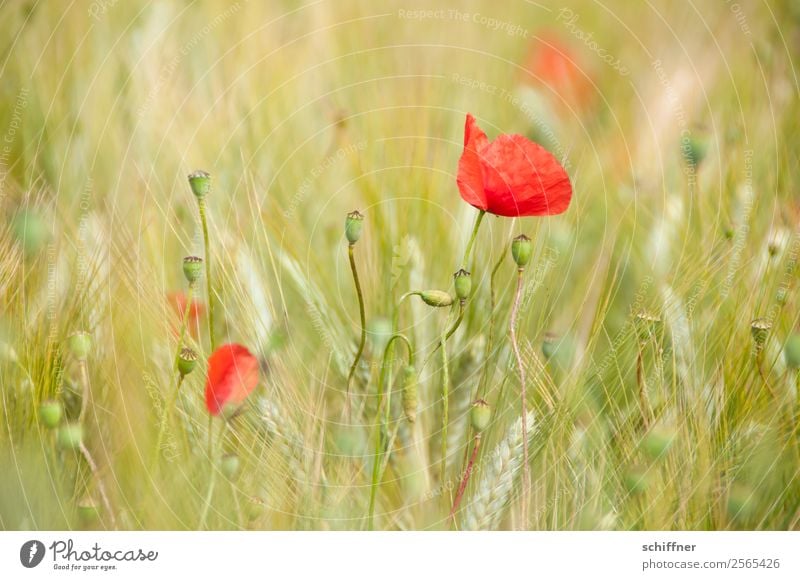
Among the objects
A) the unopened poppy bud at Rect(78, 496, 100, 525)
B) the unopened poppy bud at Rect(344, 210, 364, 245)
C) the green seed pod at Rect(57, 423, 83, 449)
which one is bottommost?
the unopened poppy bud at Rect(78, 496, 100, 525)

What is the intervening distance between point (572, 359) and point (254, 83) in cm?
34

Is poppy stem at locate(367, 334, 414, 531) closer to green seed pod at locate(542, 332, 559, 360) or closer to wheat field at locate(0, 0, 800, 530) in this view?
wheat field at locate(0, 0, 800, 530)

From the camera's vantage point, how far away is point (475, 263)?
73cm

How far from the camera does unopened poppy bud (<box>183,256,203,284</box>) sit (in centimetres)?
70

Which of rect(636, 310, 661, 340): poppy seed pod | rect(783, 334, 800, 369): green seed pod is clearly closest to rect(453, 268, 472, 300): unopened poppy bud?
rect(636, 310, 661, 340): poppy seed pod

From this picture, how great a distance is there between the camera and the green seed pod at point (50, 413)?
70cm

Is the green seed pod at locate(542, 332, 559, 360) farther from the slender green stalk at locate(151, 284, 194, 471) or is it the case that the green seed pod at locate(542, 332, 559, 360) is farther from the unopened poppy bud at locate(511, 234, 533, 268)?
the slender green stalk at locate(151, 284, 194, 471)

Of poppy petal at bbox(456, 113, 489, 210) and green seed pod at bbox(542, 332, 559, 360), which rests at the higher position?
poppy petal at bbox(456, 113, 489, 210)

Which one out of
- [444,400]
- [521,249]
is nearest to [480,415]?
[444,400]

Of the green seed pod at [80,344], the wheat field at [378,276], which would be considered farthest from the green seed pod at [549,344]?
the green seed pod at [80,344]

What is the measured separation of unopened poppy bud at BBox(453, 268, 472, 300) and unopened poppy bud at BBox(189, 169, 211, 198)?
0.21 meters

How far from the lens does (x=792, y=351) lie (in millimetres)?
757

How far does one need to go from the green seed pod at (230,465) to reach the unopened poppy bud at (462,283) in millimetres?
216

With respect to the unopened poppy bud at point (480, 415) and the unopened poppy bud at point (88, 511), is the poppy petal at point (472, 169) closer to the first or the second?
the unopened poppy bud at point (480, 415)
